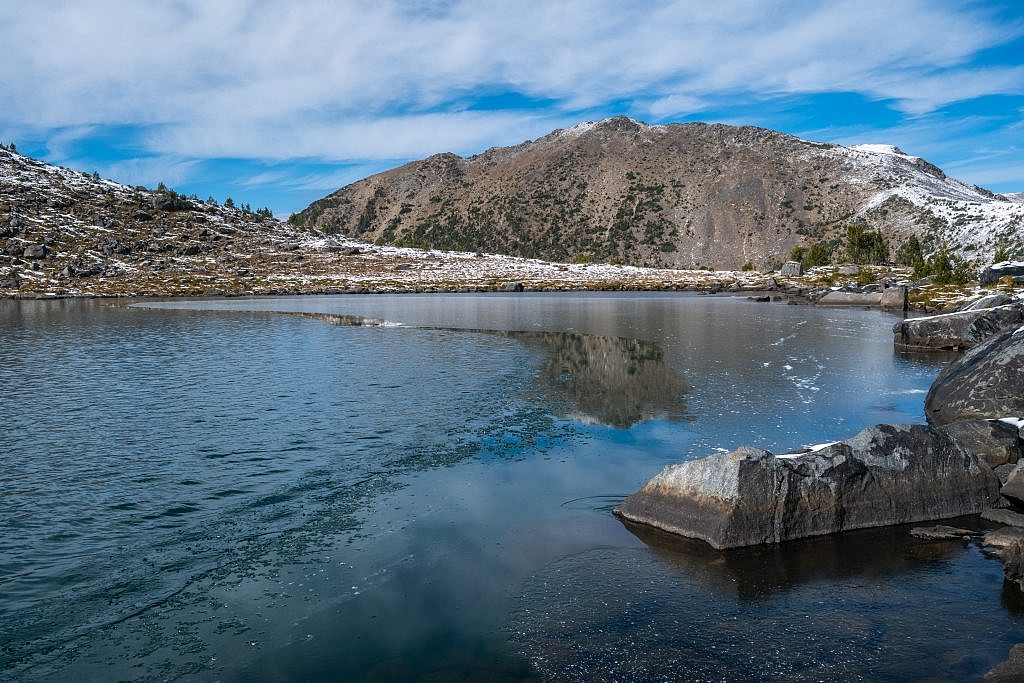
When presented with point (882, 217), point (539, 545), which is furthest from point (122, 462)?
point (882, 217)

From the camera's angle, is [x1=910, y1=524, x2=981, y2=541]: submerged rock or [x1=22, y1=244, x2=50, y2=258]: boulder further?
[x1=22, y1=244, x2=50, y2=258]: boulder

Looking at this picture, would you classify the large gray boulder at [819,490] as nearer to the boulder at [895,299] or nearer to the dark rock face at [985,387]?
the dark rock face at [985,387]

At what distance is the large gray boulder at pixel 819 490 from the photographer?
1218 centimetres

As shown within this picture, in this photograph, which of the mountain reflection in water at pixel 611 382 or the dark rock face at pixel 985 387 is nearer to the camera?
the dark rock face at pixel 985 387

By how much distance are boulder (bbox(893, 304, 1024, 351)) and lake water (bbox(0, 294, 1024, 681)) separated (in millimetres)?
11020

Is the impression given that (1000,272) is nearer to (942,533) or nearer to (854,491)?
(942,533)

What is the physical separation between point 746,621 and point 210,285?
11227cm

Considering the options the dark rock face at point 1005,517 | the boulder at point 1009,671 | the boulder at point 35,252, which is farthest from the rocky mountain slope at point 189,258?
the boulder at point 1009,671

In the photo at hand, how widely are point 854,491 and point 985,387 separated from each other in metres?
9.48

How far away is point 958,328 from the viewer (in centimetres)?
3647

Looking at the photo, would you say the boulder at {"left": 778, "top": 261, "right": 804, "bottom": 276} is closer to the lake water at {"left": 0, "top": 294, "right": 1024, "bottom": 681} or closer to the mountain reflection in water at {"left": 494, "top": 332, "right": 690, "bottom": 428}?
the mountain reflection in water at {"left": 494, "top": 332, "right": 690, "bottom": 428}

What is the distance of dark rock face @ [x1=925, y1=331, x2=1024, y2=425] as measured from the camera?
1875 cm

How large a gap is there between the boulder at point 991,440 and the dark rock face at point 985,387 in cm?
321

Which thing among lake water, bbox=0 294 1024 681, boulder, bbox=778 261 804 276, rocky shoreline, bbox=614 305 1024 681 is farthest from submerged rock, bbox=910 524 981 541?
boulder, bbox=778 261 804 276
